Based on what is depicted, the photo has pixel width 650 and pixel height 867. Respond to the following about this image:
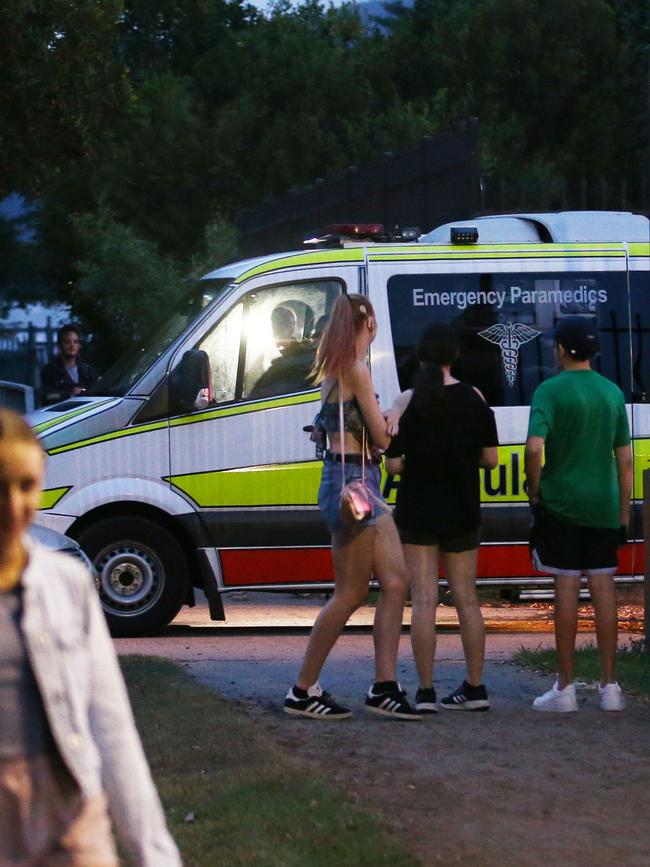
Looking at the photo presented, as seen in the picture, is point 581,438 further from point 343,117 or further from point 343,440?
point 343,117

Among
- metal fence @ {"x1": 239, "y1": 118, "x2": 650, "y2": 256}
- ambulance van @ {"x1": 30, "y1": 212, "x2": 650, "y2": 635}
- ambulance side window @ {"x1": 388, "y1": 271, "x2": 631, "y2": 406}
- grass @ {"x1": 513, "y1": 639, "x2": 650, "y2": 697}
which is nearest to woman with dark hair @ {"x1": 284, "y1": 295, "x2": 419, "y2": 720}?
grass @ {"x1": 513, "y1": 639, "x2": 650, "y2": 697}

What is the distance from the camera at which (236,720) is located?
7484 millimetres

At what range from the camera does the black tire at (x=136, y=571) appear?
433 inches

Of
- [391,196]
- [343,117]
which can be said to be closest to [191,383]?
[391,196]

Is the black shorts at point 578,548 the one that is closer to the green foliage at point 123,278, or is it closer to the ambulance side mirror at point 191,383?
the ambulance side mirror at point 191,383

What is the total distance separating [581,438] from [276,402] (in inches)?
132

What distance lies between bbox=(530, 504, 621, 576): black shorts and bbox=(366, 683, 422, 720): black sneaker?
2.79 ft

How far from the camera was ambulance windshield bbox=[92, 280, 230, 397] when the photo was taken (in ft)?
36.7

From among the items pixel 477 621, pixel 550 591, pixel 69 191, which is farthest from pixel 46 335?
pixel 477 621

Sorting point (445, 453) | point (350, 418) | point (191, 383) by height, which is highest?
point (191, 383)

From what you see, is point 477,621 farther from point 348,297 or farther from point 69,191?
point 69,191

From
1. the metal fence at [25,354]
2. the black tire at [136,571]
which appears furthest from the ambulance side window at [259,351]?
the metal fence at [25,354]

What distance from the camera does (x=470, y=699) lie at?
8.05 metres

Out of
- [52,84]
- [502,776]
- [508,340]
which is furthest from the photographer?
[52,84]
